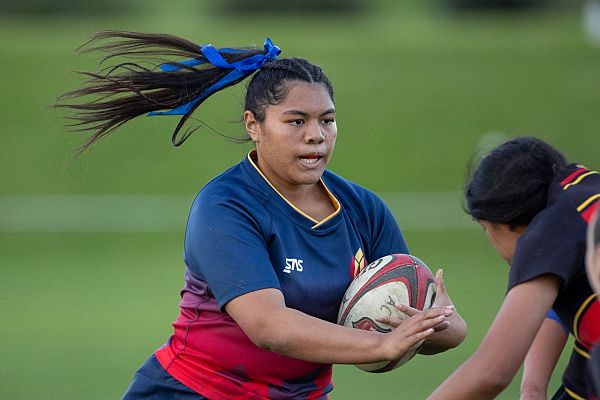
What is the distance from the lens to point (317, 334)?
3941mm

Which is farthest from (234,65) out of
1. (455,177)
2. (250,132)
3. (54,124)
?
(54,124)

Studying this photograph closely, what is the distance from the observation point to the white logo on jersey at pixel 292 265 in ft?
14.0

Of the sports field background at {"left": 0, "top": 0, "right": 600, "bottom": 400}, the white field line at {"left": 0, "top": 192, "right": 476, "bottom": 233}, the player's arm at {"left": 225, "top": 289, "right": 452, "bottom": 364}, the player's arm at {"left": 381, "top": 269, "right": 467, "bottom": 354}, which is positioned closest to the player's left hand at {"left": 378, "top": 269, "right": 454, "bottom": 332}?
the player's arm at {"left": 381, "top": 269, "right": 467, "bottom": 354}

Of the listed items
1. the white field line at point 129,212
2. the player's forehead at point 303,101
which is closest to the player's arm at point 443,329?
the player's forehead at point 303,101

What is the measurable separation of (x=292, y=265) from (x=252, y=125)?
2.16 feet

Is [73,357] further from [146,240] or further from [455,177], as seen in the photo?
[455,177]

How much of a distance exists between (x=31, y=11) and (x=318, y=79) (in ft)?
75.4

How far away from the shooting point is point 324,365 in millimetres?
4438

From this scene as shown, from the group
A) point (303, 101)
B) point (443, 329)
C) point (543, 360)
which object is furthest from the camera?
point (543, 360)

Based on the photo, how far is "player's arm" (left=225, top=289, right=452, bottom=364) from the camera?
12.8 ft

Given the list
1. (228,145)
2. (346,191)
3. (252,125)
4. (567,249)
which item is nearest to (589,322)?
(567,249)

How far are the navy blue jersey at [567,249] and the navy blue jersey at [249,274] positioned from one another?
843 millimetres

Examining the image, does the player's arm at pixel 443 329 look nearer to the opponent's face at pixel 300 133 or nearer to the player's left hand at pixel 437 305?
the player's left hand at pixel 437 305

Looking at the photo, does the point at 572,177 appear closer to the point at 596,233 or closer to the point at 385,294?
the point at 385,294
